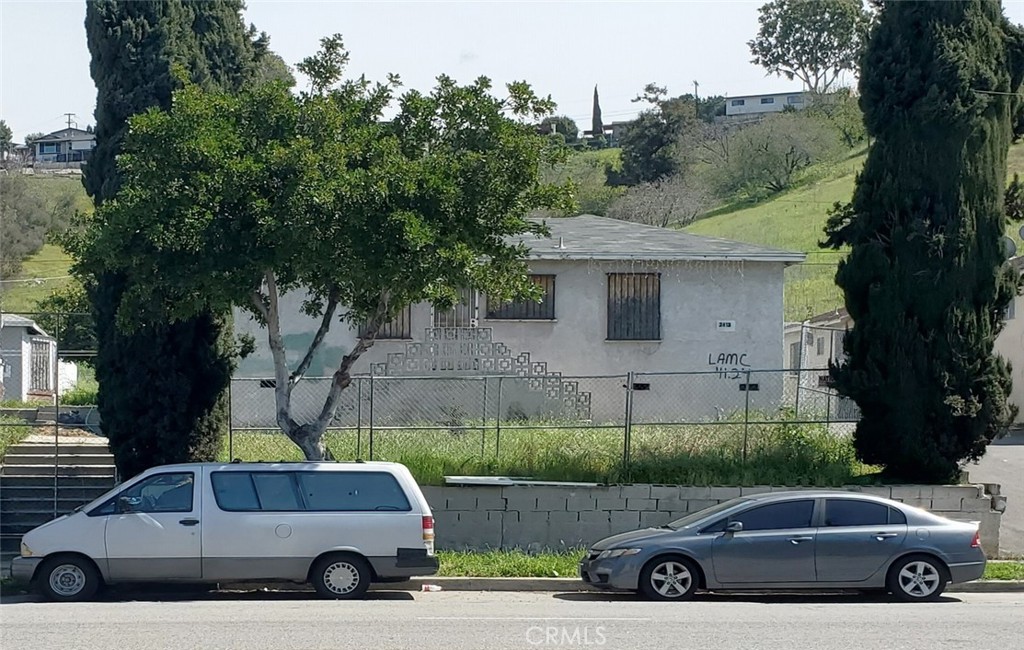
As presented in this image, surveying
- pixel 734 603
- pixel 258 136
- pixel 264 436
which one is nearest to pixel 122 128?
pixel 258 136

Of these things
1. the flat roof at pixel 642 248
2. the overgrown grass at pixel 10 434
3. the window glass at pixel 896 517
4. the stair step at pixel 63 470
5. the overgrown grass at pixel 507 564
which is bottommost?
the overgrown grass at pixel 507 564

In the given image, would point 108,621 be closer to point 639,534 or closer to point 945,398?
point 639,534

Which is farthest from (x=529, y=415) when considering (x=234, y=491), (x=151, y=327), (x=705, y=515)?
(x=234, y=491)

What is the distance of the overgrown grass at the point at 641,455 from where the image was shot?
17.5 metres

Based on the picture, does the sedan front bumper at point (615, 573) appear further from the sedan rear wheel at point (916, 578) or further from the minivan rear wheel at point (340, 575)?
the sedan rear wheel at point (916, 578)

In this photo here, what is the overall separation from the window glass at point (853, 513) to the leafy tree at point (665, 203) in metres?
50.1

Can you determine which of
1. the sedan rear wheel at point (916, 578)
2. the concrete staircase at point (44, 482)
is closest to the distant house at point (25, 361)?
the concrete staircase at point (44, 482)

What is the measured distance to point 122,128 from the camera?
686 inches

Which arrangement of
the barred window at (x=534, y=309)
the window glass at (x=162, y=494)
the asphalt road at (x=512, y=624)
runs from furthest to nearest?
the barred window at (x=534, y=309) → the window glass at (x=162, y=494) → the asphalt road at (x=512, y=624)

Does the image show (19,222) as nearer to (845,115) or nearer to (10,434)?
(10,434)

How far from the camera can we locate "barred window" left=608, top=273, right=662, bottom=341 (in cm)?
2497

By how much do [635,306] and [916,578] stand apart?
11.8 metres

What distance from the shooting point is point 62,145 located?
401 ft

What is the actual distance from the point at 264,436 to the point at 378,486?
611 cm
